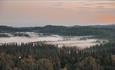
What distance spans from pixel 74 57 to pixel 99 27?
41201mm

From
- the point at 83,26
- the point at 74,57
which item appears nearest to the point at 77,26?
the point at 83,26

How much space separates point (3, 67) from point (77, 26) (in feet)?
157

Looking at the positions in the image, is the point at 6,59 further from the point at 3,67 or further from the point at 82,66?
the point at 82,66

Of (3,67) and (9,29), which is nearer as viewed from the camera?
(3,67)

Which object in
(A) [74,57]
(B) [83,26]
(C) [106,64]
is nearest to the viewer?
(C) [106,64]

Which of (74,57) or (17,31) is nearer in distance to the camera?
(74,57)

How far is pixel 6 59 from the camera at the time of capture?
26641 mm

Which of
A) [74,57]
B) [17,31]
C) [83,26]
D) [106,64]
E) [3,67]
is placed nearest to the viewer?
[3,67]

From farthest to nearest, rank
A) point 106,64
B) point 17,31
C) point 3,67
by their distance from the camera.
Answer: point 17,31, point 106,64, point 3,67

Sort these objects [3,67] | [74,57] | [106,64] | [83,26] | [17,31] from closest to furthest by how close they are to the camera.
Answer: [3,67] < [106,64] < [74,57] < [17,31] < [83,26]

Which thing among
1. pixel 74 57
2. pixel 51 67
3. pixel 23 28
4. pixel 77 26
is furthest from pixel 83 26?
pixel 51 67

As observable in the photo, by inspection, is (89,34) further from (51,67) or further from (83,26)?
(51,67)

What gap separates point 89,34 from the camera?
68.7 meters

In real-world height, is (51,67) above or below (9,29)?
above
